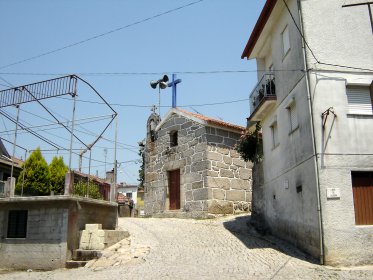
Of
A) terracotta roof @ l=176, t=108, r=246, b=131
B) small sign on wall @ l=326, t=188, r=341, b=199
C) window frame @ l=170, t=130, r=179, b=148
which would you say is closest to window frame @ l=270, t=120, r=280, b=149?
small sign on wall @ l=326, t=188, r=341, b=199

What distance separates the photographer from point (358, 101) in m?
Result: 10.2

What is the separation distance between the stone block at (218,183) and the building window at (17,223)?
7.90m

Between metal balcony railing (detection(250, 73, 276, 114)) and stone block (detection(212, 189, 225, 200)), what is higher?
metal balcony railing (detection(250, 73, 276, 114))

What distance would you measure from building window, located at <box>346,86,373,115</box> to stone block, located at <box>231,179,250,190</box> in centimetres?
875

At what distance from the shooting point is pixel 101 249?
11305 mm

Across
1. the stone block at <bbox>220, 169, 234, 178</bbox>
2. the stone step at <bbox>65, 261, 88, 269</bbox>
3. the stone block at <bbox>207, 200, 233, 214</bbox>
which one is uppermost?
the stone block at <bbox>220, 169, 234, 178</bbox>

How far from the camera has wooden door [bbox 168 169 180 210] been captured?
18.8m

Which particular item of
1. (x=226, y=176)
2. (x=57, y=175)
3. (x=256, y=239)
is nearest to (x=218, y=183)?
(x=226, y=176)

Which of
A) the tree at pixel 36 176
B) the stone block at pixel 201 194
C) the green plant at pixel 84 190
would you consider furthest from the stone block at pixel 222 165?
the tree at pixel 36 176

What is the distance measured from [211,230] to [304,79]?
6.46 meters

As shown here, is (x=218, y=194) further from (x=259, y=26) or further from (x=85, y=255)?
(x=85, y=255)

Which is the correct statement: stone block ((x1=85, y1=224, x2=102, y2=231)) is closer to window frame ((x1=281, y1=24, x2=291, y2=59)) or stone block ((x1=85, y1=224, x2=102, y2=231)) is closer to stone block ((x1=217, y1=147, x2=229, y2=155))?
window frame ((x1=281, y1=24, x2=291, y2=59))

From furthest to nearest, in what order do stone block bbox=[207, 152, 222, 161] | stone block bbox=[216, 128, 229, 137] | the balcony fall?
1. stone block bbox=[216, 128, 229, 137]
2. stone block bbox=[207, 152, 222, 161]
3. the balcony

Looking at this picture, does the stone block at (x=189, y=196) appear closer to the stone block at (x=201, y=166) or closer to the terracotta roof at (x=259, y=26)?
the stone block at (x=201, y=166)
